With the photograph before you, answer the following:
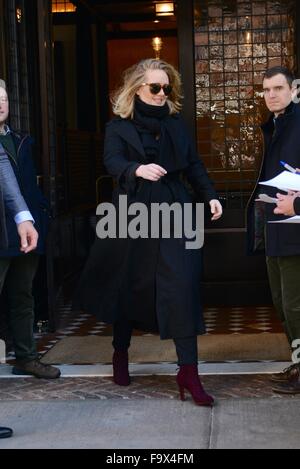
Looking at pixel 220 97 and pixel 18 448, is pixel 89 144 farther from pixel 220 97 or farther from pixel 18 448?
pixel 18 448

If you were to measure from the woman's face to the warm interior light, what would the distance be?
7534 mm

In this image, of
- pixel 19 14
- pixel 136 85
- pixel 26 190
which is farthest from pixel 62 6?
pixel 136 85

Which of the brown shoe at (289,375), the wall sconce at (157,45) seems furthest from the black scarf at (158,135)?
the wall sconce at (157,45)

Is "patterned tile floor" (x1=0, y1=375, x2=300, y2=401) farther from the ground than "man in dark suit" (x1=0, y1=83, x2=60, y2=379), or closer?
closer

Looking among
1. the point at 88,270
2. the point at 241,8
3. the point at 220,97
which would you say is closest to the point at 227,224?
the point at 220,97

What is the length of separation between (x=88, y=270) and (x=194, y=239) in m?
0.68

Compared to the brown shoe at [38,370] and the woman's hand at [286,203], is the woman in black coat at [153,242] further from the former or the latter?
the brown shoe at [38,370]

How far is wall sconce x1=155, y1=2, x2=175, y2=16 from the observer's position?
12977 millimetres

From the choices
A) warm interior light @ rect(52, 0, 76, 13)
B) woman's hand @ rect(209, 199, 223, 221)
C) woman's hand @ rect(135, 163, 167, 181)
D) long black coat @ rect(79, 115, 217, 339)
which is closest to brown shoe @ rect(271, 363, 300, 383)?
long black coat @ rect(79, 115, 217, 339)

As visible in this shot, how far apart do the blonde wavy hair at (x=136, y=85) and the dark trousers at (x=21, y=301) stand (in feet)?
3.90

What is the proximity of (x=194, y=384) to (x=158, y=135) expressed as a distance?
145 centimetres

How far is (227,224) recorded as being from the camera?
29.3 ft

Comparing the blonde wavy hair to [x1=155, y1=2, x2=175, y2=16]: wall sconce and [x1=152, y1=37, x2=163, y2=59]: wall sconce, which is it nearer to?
[x1=155, y1=2, x2=175, y2=16]: wall sconce

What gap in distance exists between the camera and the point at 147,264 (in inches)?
223
